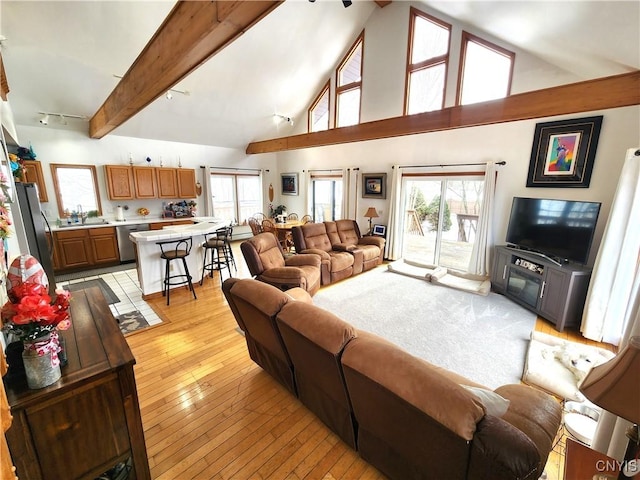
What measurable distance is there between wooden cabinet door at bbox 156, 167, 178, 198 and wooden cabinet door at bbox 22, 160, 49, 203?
183cm

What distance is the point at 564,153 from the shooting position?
3725 mm

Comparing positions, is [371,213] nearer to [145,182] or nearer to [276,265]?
[276,265]

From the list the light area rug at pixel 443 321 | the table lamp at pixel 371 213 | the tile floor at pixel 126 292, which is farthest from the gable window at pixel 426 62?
the tile floor at pixel 126 292

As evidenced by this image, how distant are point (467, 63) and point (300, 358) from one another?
530 cm

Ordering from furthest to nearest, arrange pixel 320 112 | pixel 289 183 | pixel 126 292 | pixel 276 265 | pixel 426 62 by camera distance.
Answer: pixel 289 183, pixel 320 112, pixel 426 62, pixel 126 292, pixel 276 265

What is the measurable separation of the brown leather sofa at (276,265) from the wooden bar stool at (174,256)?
909mm

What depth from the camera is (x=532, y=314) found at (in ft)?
11.9

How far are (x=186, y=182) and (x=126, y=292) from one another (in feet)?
10.5

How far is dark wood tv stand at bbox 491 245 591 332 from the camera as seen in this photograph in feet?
Answer: 10.3

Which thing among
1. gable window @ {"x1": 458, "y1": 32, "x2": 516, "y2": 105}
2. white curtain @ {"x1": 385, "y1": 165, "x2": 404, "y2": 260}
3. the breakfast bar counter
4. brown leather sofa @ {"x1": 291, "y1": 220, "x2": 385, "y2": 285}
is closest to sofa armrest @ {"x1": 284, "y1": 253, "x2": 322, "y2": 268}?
brown leather sofa @ {"x1": 291, "y1": 220, "x2": 385, "y2": 285}

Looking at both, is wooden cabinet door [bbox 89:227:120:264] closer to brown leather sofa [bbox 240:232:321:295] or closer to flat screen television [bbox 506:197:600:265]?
brown leather sofa [bbox 240:232:321:295]

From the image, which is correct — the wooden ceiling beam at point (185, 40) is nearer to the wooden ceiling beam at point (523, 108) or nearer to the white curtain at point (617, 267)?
the wooden ceiling beam at point (523, 108)

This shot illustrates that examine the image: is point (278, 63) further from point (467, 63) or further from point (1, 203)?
point (1, 203)

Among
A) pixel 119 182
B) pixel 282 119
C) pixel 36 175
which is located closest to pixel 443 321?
pixel 282 119
